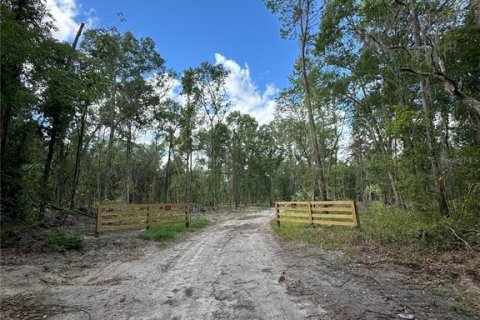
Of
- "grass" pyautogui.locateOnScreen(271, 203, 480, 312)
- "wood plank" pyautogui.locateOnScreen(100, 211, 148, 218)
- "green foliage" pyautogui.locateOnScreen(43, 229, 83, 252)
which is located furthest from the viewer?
"wood plank" pyautogui.locateOnScreen(100, 211, 148, 218)

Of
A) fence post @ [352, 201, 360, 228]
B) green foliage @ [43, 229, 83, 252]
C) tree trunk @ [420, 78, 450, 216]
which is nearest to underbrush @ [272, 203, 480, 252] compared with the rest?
fence post @ [352, 201, 360, 228]

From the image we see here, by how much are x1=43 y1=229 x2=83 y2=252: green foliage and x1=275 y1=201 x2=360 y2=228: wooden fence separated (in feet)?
23.0

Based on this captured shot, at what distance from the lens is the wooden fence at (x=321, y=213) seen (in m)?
8.52

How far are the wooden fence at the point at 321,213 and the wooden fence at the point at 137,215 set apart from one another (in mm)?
4182

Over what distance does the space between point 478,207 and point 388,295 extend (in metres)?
3.70

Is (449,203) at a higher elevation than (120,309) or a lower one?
higher

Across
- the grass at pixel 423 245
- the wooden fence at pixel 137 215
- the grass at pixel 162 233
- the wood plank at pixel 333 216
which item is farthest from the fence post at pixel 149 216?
the wood plank at pixel 333 216

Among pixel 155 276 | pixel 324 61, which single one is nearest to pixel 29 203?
pixel 155 276

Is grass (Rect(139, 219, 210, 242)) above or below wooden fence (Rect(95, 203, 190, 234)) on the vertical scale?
below

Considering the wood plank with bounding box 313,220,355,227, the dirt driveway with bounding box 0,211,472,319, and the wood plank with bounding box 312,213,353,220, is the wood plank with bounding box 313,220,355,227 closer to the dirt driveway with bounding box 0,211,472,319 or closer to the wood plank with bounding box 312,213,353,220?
the wood plank with bounding box 312,213,353,220

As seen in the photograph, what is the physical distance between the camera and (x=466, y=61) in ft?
33.3

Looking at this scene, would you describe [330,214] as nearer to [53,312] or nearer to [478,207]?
[478,207]

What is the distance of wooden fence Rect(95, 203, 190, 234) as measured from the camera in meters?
9.38

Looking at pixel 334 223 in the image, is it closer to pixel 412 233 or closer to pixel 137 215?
pixel 412 233
